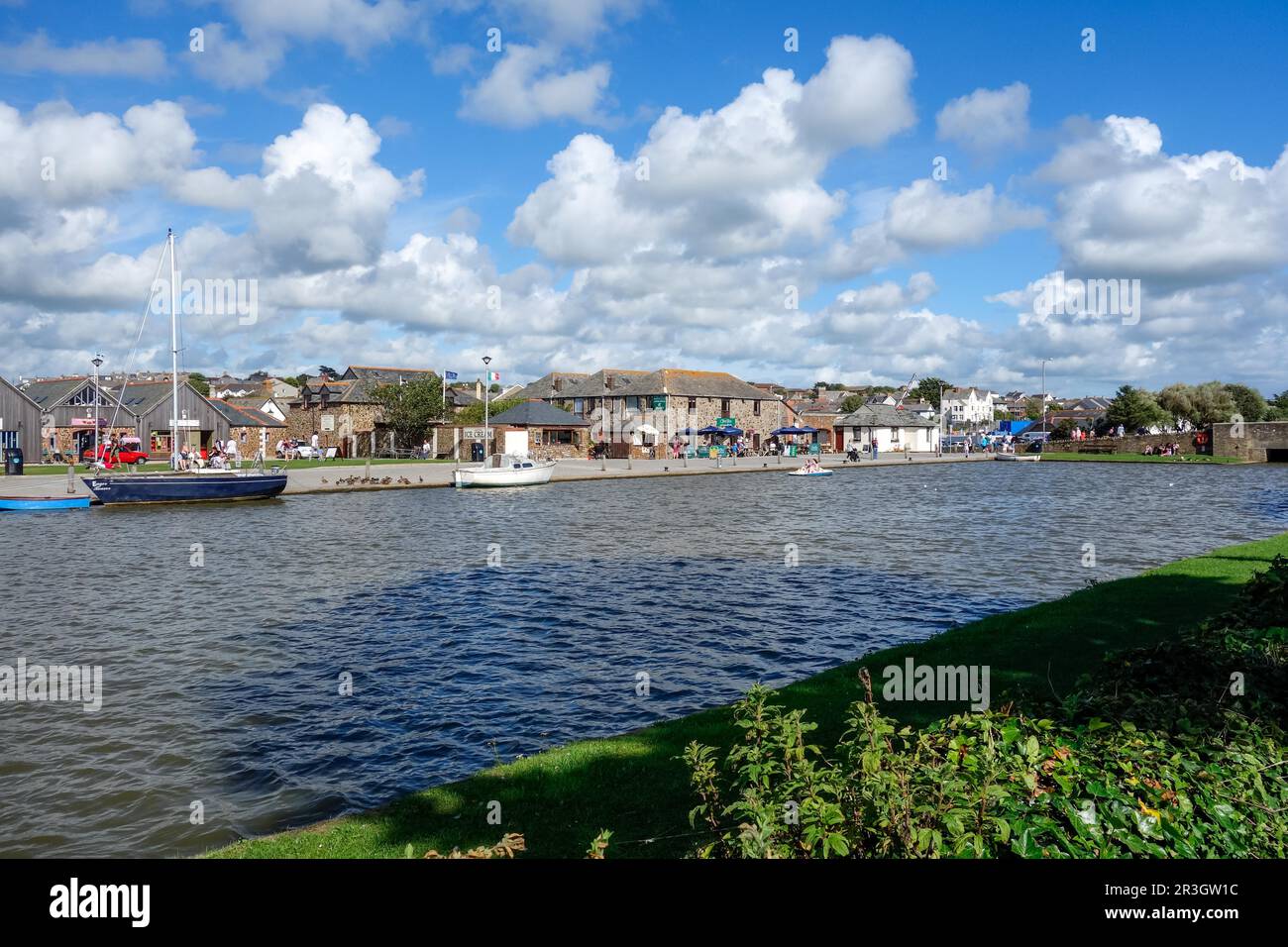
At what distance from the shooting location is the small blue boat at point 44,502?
36922 millimetres

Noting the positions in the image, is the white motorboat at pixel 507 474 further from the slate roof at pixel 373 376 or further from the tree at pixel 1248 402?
the tree at pixel 1248 402

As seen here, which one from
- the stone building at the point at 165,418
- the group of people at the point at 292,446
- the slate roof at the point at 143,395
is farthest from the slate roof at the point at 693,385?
the slate roof at the point at 143,395

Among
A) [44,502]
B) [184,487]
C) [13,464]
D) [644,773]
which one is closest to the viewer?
[644,773]

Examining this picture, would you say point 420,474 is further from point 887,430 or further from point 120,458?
point 887,430

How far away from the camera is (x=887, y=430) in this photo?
113500mm

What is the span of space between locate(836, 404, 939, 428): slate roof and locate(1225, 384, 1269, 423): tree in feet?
155

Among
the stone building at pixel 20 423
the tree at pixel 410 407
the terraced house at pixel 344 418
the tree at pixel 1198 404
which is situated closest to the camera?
the stone building at pixel 20 423

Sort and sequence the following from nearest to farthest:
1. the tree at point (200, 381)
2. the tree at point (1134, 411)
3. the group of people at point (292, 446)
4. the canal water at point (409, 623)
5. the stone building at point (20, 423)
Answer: the canal water at point (409, 623), the stone building at point (20, 423), the group of people at point (292, 446), the tree at point (1134, 411), the tree at point (200, 381)

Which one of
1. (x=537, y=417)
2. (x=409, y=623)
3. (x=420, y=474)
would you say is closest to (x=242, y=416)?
(x=537, y=417)

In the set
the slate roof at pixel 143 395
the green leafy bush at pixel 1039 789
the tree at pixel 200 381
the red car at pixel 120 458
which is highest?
the tree at pixel 200 381

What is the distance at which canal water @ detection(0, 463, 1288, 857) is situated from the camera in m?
10.4

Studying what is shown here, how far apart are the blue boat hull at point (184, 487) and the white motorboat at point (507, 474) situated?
11.1 meters

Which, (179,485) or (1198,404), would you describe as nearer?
(179,485)

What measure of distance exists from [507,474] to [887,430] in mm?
73066
